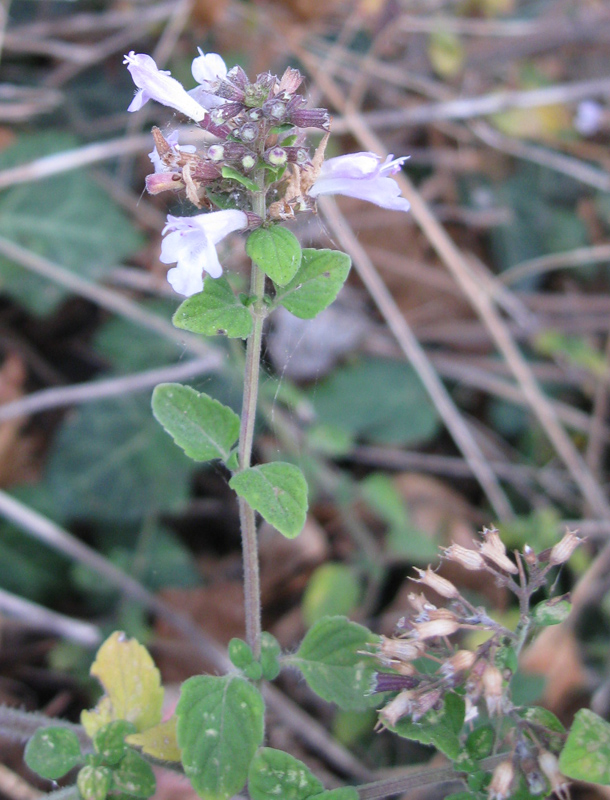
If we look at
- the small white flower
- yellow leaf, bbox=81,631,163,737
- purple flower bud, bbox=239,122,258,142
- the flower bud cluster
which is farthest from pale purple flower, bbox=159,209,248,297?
the small white flower

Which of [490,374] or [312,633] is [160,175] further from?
[490,374]

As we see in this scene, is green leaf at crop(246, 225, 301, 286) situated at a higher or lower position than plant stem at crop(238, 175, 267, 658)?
higher

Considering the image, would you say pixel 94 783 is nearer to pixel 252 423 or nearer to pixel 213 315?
pixel 252 423

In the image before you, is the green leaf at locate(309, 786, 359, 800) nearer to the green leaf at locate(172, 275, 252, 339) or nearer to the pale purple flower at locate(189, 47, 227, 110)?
the green leaf at locate(172, 275, 252, 339)

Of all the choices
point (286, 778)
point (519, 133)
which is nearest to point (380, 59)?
point (519, 133)

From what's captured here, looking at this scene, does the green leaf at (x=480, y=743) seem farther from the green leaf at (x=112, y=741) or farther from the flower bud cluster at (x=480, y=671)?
the green leaf at (x=112, y=741)

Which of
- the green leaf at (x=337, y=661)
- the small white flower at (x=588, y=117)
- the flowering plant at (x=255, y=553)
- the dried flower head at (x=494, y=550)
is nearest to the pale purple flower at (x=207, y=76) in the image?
the flowering plant at (x=255, y=553)

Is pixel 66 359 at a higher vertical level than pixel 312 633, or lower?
higher
